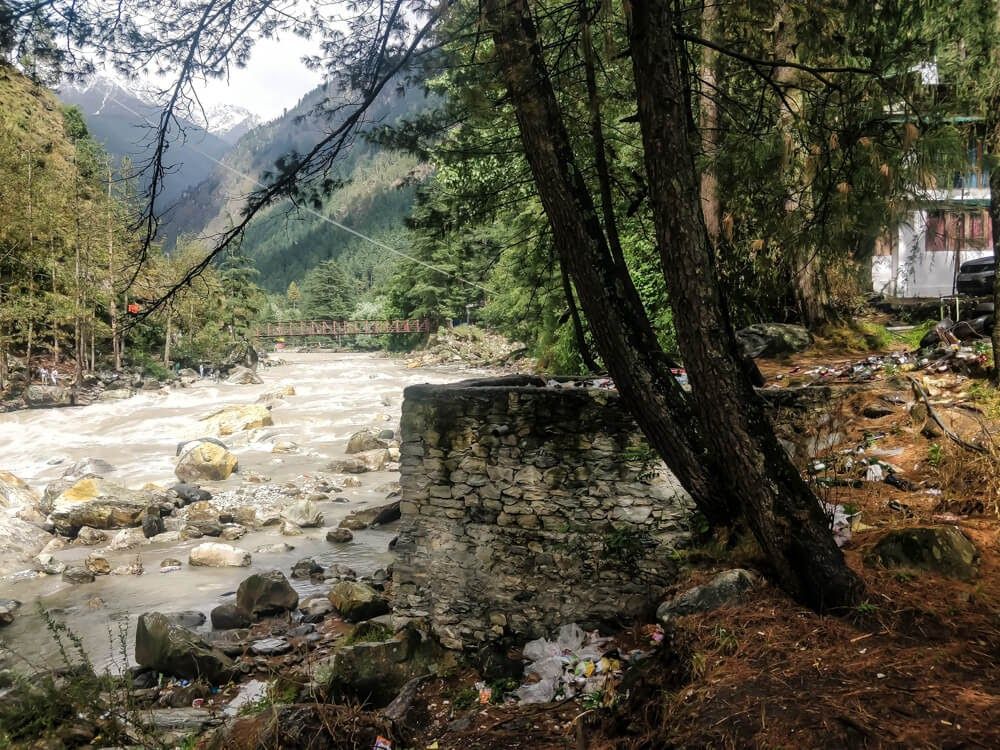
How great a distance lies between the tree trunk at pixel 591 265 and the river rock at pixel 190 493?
10347mm

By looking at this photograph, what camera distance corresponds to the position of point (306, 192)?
Answer: 4.17 metres

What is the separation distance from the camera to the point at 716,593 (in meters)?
3.33

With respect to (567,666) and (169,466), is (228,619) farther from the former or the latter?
(169,466)

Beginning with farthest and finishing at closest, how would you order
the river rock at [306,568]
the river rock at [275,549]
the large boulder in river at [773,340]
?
the river rock at [275,549] < the river rock at [306,568] < the large boulder in river at [773,340]

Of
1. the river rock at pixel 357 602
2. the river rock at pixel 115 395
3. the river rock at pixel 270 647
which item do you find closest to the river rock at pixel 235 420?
the river rock at pixel 115 395

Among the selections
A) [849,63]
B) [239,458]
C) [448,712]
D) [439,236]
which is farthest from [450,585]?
[239,458]

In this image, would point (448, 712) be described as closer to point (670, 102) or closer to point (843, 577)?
point (843, 577)

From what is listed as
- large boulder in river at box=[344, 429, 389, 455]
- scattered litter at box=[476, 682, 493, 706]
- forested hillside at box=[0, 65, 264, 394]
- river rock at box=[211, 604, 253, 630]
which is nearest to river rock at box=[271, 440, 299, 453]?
large boulder in river at box=[344, 429, 389, 455]

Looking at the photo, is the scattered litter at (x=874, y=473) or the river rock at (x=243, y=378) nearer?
the scattered litter at (x=874, y=473)

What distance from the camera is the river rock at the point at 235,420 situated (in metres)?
17.0

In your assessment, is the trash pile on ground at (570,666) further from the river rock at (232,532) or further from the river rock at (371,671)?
the river rock at (232,532)

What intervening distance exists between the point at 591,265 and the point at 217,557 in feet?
25.2

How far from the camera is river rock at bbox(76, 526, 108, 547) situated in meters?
9.73

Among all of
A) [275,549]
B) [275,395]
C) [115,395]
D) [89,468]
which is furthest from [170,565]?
[115,395]
